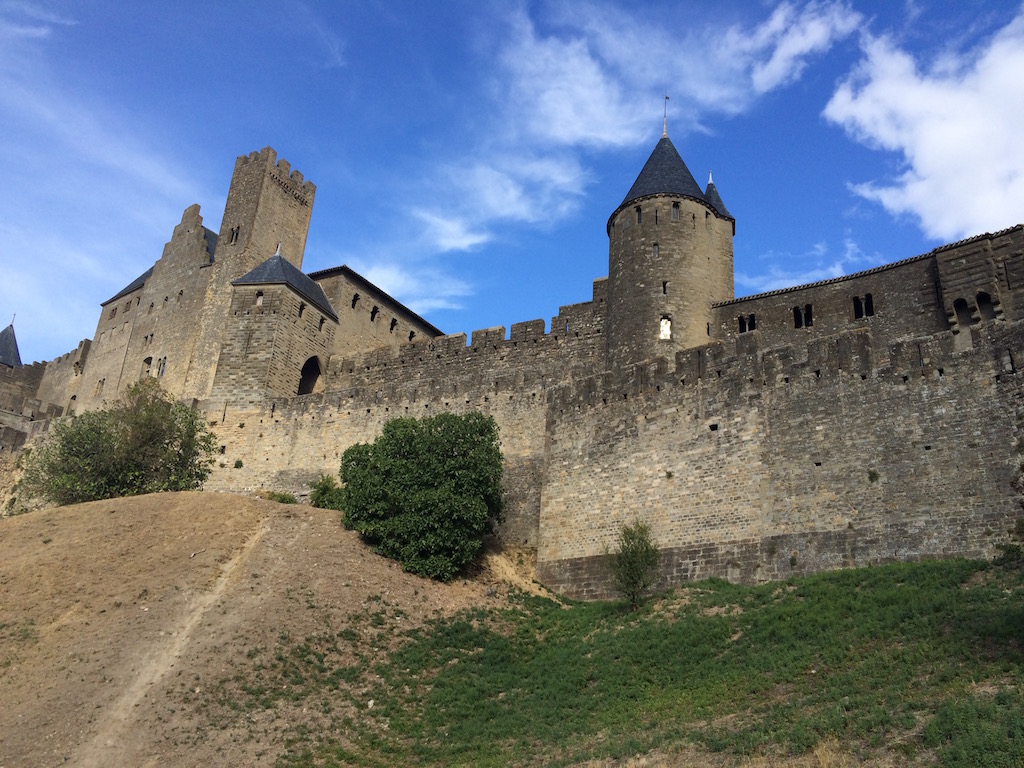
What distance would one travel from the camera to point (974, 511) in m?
17.6

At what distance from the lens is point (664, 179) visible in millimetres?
30453

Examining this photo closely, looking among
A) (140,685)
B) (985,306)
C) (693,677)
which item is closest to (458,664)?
(693,677)

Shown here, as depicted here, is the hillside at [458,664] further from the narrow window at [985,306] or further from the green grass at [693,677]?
the narrow window at [985,306]

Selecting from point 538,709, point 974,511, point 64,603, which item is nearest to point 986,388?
point 974,511

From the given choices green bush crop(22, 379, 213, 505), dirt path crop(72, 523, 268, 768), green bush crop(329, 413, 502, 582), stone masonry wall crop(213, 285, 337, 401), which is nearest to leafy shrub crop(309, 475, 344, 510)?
green bush crop(329, 413, 502, 582)

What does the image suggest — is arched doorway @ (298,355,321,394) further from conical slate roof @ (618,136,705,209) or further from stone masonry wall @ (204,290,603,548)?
conical slate roof @ (618,136,705,209)

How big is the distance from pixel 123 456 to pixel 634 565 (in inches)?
649

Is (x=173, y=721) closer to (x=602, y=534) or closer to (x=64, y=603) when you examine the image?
(x=64, y=603)

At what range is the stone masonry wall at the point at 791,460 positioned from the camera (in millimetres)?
18141

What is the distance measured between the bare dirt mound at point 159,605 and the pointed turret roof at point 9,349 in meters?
33.5

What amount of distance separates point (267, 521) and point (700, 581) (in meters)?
10.6

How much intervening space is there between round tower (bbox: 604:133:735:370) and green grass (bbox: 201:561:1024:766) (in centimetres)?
951

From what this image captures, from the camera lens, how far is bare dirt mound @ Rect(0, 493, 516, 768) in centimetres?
1522

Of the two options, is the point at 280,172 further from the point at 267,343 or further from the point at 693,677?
the point at 693,677
